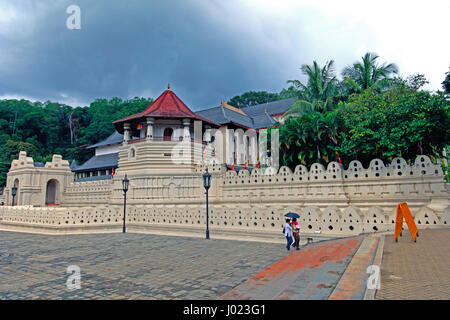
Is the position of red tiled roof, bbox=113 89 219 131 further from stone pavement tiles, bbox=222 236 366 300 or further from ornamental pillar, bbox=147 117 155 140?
stone pavement tiles, bbox=222 236 366 300

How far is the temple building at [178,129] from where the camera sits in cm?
2698

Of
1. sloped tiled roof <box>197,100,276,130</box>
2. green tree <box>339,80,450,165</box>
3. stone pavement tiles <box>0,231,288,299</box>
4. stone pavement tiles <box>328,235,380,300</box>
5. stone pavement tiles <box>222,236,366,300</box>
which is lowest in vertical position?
stone pavement tiles <box>0,231,288,299</box>

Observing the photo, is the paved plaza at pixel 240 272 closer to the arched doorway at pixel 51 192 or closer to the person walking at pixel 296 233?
the person walking at pixel 296 233

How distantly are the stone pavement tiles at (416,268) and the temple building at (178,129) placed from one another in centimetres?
1849

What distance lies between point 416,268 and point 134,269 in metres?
6.80

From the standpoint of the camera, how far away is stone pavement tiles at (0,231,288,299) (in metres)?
5.63

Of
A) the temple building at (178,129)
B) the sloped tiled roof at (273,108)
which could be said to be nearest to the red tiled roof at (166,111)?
the temple building at (178,129)

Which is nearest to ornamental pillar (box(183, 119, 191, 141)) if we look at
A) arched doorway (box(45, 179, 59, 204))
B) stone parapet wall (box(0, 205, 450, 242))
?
stone parapet wall (box(0, 205, 450, 242))

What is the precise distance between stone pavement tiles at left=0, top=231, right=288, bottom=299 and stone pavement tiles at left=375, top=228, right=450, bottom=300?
294cm

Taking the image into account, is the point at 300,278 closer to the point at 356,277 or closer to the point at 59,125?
the point at 356,277

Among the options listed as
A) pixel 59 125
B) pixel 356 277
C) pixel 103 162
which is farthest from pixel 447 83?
pixel 59 125

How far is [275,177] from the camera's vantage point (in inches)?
741
